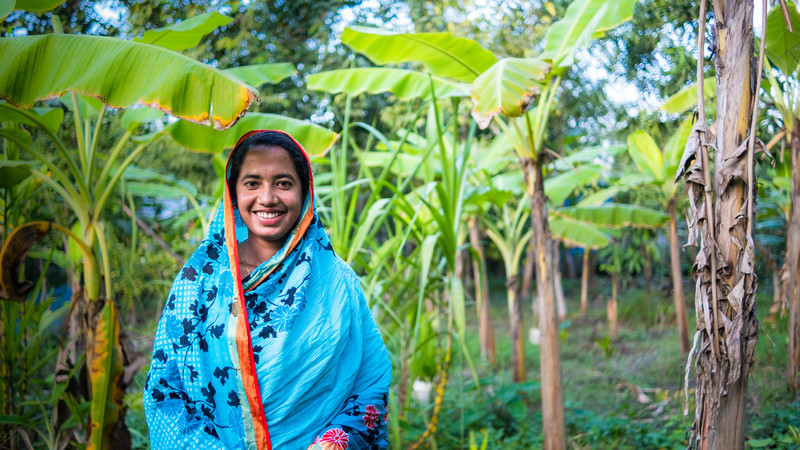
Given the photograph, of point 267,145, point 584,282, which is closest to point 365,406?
point 267,145

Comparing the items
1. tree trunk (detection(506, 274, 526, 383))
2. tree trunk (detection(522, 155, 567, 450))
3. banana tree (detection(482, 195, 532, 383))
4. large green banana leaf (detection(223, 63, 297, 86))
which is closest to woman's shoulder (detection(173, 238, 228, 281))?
large green banana leaf (detection(223, 63, 297, 86))

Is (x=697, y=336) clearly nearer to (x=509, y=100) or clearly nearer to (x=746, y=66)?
(x=746, y=66)

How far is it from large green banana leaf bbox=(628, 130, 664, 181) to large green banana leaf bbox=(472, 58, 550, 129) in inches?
144

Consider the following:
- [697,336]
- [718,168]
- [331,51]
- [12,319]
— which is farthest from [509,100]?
[331,51]

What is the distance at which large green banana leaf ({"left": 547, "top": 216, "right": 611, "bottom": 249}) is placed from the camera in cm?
620

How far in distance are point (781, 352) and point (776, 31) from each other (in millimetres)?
3379

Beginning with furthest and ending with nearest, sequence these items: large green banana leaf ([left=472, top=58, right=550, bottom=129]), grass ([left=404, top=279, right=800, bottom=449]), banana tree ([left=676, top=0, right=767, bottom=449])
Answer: grass ([left=404, top=279, right=800, bottom=449]), large green banana leaf ([left=472, top=58, right=550, bottom=129]), banana tree ([left=676, top=0, right=767, bottom=449])

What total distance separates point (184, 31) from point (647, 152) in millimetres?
4953

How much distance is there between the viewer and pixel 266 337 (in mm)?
1416

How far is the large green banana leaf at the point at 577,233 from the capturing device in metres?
6.20

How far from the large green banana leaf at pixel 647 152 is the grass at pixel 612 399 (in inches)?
78.8

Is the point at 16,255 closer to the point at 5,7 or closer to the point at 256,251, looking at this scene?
the point at 5,7

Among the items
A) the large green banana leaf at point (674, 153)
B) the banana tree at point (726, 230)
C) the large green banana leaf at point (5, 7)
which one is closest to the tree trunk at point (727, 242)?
the banana tree at point (726, 230)

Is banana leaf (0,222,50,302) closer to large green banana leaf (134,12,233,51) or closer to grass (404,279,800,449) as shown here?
large green banana leaf (134,12,233,51)
